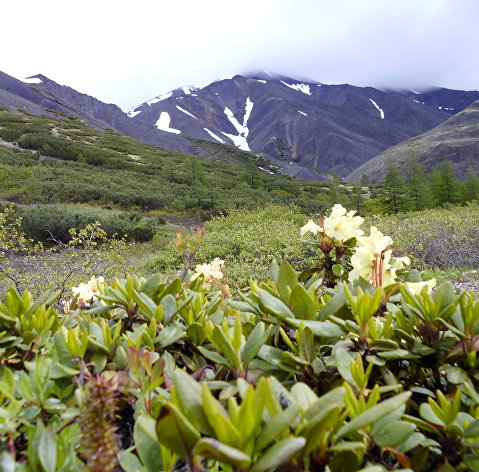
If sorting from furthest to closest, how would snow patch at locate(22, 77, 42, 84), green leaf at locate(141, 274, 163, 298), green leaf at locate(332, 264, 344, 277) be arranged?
snow patch at locate(22, 77, 42, 84)
green leaf at locate(332, 264, 344, 277)
green leaf at locate(141, 274, 163, 298)

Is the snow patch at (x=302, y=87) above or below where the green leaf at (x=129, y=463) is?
above

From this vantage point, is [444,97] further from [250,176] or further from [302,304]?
[302,304]

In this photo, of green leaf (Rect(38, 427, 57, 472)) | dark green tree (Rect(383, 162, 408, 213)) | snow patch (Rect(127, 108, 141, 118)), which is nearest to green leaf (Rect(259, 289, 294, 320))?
green leaf (Rect(38, 427, 57, 472))

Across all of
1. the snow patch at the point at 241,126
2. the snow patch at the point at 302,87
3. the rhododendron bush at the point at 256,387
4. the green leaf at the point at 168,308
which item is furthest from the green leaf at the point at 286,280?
the snow patch at the point at 302,87

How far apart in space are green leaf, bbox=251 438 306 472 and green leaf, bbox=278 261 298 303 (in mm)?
554

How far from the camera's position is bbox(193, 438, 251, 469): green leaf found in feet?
1.32

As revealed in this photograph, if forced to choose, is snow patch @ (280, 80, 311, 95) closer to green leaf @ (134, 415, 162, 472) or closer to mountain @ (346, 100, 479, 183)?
mountain @ (346, 100, 479, 183)

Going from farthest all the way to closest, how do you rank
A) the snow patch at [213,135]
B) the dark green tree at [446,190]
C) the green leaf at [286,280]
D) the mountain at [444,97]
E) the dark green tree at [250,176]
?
the mountain at [444,97] → the snow patch at [213,135] → the dark green tree at [250,176] → the dark green tree at [446,190] → the green leaf at [286,280]

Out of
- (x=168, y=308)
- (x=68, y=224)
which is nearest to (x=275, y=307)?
(x=168, y=308)

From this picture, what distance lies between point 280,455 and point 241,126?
134267mm

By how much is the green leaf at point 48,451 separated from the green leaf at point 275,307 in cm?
51

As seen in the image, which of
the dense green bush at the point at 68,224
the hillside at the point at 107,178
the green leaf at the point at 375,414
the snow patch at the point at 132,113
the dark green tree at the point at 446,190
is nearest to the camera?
the green leaf at the point at 375,414

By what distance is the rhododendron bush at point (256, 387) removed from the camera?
0.48 m

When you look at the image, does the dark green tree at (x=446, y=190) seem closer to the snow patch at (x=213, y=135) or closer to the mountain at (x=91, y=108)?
the mountain at (x=91, y=108)
